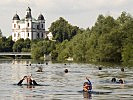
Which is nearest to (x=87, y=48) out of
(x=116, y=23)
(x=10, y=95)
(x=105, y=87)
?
(x=116, y=23)

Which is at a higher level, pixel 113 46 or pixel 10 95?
pixel 113 46

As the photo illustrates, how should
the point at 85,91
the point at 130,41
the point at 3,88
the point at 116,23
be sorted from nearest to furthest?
1. the point at 85,91
2. the point at 3,88
3. the point at 130,41
4. the point at 116,23

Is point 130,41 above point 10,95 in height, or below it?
above

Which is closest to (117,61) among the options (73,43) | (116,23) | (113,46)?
(113,46)

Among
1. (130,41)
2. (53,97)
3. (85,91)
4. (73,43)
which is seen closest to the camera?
(53,97)

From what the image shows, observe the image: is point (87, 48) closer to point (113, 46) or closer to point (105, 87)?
point (113, 46)

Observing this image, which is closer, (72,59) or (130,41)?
(130,41)

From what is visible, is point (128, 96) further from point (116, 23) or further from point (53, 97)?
point (116, 23)

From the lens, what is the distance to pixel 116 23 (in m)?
163

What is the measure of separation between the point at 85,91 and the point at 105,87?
7.33 meters

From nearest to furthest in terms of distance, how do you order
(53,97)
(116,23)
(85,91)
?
1. (53,97)
2. (85,91)
3. (116,23)

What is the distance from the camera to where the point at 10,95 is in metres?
56.2

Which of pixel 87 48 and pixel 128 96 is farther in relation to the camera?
pixel 87 48

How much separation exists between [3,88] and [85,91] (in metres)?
11.1
